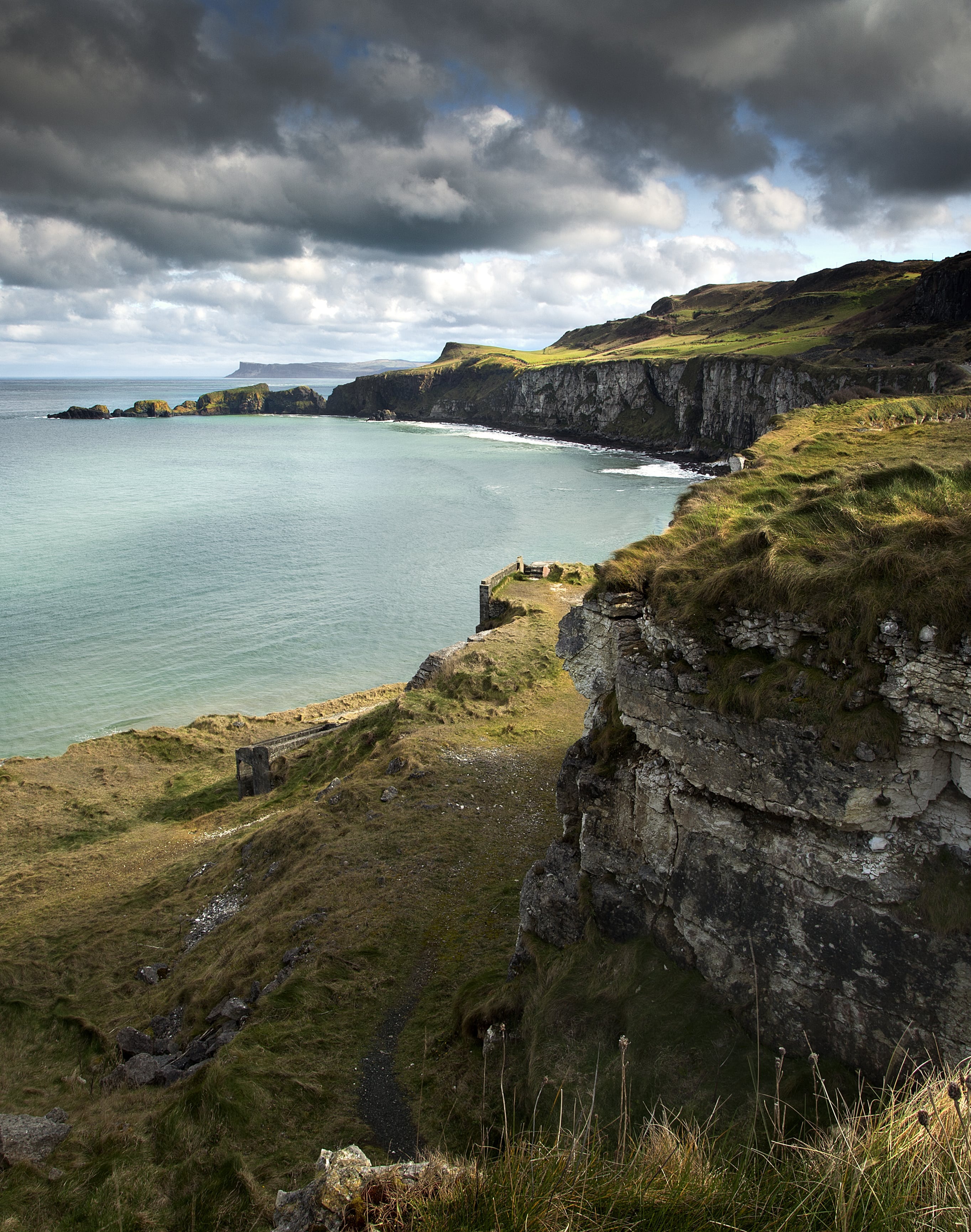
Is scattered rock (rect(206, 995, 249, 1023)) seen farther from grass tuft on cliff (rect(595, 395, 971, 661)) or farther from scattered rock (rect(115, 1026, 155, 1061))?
grass tuft on cliff (rect(595, 395, 971, 661))

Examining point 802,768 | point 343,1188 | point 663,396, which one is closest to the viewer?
point 343,1188

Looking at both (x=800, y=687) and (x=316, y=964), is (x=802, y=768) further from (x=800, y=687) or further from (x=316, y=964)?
(x=316, y=964)

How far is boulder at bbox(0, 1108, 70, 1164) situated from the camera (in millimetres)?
9211

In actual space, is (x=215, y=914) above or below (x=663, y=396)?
below

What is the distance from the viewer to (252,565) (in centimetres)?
5566

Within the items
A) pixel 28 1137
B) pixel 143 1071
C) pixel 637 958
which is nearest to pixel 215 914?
pixel 143 1071

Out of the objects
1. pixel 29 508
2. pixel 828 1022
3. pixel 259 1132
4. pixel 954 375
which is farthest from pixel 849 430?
pixel 29 508

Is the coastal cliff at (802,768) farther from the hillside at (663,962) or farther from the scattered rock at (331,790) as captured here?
the scattered rock at (331,790)

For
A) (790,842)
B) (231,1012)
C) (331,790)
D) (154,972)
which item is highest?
(790,842)

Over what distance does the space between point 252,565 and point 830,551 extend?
52706mm

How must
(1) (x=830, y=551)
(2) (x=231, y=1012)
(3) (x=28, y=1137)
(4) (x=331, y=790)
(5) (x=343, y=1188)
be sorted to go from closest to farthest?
(5) (x=343, y=1188) < (1) (x=830, y=551) < (3) (x=28, y=1137) < (2) (x=231, y=1012) < (4) (x=331, y=790)

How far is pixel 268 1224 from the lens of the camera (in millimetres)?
7543

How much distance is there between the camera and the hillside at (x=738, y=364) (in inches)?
3066

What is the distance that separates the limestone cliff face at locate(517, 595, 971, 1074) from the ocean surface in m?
28.9
